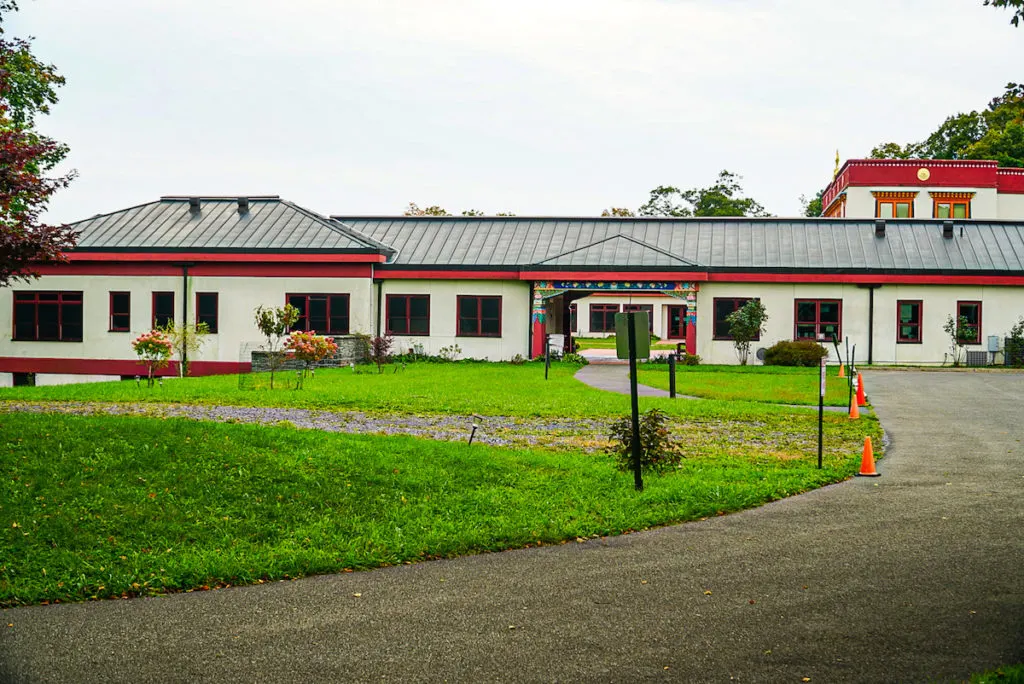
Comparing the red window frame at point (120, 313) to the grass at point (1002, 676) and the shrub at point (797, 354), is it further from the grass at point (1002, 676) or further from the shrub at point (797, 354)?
the grass at point (1002, 676)

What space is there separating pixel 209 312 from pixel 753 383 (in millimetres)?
18434

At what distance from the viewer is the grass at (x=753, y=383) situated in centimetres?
2339

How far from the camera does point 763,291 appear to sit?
117ft

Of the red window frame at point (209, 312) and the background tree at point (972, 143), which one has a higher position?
the background tree at point (972, 143)

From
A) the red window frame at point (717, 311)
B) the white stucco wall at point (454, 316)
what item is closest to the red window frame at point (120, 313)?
the white stucco wall at point (454, 316)

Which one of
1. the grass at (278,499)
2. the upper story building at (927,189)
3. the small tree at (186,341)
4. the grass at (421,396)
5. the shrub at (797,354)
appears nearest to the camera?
the grass at (278,499)

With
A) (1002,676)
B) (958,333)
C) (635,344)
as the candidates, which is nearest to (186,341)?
(635,344)

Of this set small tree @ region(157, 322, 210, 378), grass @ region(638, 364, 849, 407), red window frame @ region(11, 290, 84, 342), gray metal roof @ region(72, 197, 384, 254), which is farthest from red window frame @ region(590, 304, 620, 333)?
red window frame @ region(11, 290, 84, 342)

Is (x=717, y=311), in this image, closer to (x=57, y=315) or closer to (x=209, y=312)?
(x=209, y=312)

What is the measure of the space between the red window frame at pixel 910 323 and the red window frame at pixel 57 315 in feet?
92.2

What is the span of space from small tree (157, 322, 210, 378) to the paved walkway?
26107mm

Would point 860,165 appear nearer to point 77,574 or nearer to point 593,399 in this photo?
point 593,399

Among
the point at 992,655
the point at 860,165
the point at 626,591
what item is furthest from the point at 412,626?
the point at 860,165

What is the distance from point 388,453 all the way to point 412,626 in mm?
5941
